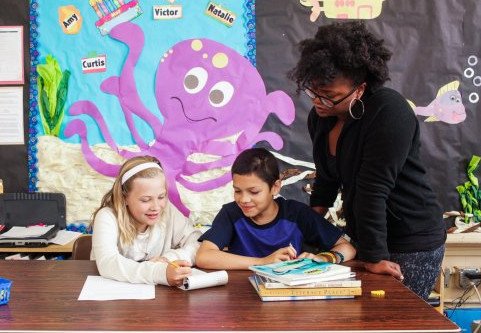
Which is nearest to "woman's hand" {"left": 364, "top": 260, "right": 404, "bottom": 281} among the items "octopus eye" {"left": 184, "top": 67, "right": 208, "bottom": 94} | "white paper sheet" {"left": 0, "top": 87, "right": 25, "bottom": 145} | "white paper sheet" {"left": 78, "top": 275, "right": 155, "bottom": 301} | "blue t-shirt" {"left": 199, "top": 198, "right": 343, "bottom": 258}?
"blue t-shirt" {"left": 199, "top": 198, "right": 343, "bottom": 258}

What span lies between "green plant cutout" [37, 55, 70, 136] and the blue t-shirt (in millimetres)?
1599

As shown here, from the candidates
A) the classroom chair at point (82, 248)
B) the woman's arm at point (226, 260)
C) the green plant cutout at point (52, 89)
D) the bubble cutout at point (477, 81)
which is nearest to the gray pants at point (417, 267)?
the woman's arm at point (226, 260)

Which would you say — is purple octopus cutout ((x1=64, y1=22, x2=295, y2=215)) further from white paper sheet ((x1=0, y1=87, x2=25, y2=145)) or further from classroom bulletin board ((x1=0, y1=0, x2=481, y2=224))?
white paper sheet ((x1=0, y1=87, x2=25, y2=145))

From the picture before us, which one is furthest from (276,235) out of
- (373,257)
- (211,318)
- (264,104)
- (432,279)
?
(264,104)

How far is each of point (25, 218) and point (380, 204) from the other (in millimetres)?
2206

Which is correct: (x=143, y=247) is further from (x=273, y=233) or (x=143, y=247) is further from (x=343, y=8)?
(x=343, y=8)

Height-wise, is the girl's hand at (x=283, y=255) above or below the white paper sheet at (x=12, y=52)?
below

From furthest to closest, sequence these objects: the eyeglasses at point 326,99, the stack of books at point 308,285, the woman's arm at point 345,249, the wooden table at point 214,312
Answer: the woman's arm at point 345,249 → the eyeglasses at point 326,99 → the stack of books at point 308,285 → the wooden table at point 214,312

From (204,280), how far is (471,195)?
212 centimetres

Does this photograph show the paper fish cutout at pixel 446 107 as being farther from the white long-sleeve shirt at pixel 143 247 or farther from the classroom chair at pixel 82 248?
the classroom chair at pixel 82 248

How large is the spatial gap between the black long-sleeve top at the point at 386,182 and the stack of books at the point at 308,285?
198 mm

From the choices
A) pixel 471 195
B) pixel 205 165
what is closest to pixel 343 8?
pixel 205 165

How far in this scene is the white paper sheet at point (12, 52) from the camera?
3270mm

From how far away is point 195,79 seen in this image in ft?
10.7
